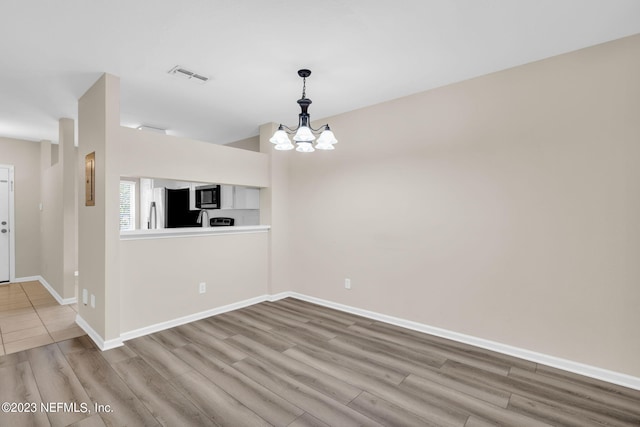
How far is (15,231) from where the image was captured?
18.3ft

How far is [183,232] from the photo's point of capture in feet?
11.8

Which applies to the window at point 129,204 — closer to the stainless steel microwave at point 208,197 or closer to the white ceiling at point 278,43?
the stainless steel microwave at point 208,197

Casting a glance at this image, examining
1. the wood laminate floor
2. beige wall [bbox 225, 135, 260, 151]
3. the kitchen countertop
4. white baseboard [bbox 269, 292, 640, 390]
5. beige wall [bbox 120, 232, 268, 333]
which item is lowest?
the wood laminate floor

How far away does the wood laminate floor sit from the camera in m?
2.00

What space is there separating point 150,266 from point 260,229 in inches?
61.4

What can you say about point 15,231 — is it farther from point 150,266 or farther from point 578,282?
point 578,282

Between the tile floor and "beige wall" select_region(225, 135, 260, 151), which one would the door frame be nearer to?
the tile floor

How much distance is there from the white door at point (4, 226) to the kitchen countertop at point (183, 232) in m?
4.28

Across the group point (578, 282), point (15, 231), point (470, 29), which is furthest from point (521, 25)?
point (15, 231)

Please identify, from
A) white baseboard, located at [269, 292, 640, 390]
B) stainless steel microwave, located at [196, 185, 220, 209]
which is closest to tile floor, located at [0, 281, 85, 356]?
stainless steel microwave, located at [196, 185, 220, 209]

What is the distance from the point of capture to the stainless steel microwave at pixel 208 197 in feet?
17.6

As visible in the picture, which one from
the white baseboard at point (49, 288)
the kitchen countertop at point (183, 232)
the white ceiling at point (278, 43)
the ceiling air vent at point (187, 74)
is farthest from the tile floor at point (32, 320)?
the ceiling air vent at point (187, 74)

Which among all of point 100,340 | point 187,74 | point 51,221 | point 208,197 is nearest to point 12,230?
point 51,221

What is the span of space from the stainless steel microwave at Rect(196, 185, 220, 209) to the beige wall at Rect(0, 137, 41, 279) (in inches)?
120
